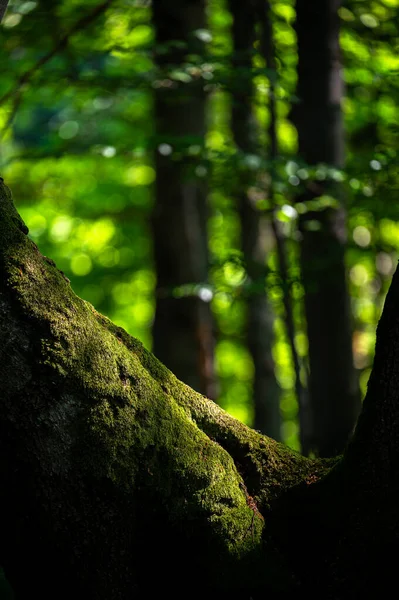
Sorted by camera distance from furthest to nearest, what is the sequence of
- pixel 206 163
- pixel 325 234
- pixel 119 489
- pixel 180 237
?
pixel 180 237 < pixel 325 234 < pixel 206 163 < pixel 119 489

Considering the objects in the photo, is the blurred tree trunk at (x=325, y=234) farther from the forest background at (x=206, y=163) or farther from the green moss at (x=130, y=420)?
the green moss at (x=130, y=420)

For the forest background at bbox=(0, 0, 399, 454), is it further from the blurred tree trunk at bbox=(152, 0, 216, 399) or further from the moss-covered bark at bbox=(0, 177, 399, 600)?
the moss-covered bark at bbox=(0, 177, 399, 600)

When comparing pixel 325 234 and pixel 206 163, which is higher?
pixel 206 163

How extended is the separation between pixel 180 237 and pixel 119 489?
5.27 metres

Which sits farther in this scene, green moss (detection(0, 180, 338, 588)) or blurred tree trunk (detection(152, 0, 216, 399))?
blurred tree trunk (detection(152, 0, 216, 399))

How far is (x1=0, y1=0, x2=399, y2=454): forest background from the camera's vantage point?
463 centimetres

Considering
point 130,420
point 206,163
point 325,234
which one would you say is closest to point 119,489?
point 130,420

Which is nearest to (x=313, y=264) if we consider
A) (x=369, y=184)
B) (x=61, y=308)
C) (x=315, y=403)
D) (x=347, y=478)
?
(x=369, y=184)

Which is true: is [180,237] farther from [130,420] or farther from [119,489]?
[119,489]

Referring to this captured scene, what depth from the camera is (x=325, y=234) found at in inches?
200

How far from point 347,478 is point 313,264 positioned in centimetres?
248

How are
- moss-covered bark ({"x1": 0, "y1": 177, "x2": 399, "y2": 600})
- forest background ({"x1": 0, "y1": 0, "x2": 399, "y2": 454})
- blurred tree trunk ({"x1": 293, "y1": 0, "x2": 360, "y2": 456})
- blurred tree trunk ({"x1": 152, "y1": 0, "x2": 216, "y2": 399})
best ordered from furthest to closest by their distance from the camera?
blurred tree trunk ({"x1": 152, "y1": 0, "x2": 216, "y2": 399})
blurred tree trunk ({"x1": 293, "y1": 0, "x2": 360, "y2": 456})
forest background ({"x1": 0, "y1": 0, "x2": 399, "y2": 454})
moss-covered bark ({"x1": 0, "y1": 177, "x2": 399, "y2": 600})

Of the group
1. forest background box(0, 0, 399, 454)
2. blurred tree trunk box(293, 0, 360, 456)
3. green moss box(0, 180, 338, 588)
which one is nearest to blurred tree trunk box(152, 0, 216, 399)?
forest background box(0, 0, 399, 454)

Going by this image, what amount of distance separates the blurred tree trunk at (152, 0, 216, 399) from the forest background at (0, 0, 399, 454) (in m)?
0.02
